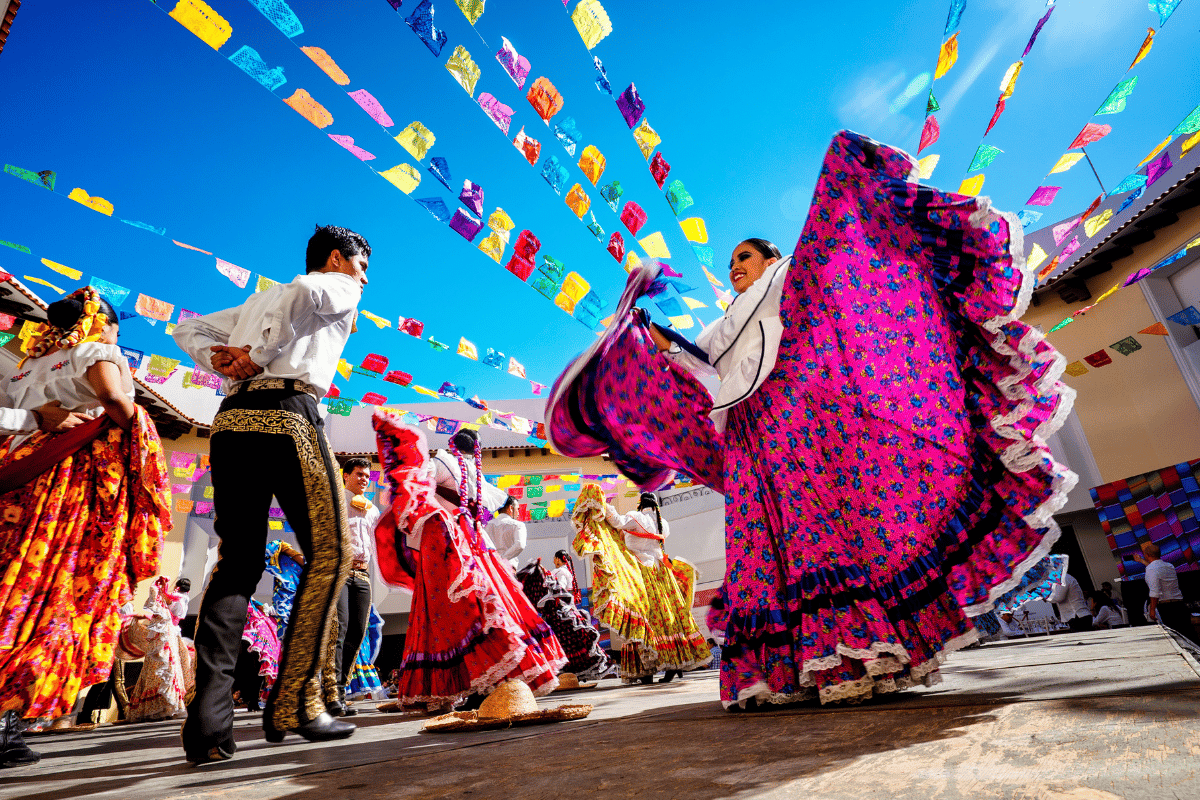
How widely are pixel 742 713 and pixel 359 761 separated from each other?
0.98 m

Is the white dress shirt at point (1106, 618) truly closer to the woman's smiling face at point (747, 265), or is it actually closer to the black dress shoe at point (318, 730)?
the woman's smiling face at point (747, 265)

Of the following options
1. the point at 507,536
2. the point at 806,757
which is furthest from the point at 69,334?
the point at 507,536

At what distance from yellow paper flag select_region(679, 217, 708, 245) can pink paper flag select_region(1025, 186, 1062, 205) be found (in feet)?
8.36

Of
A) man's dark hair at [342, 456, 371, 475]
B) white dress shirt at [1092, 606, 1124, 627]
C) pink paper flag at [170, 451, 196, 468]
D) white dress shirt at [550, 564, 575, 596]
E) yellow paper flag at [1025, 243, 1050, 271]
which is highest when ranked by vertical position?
pink paper flag at [170, 451, 196, 468]

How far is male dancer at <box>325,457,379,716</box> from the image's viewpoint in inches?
147

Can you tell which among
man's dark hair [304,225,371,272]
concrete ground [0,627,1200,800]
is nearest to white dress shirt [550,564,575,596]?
concrete ground [0,627,1200,800]

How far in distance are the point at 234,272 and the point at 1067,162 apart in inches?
222

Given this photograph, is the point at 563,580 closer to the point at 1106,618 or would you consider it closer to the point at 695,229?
the point at 695,229

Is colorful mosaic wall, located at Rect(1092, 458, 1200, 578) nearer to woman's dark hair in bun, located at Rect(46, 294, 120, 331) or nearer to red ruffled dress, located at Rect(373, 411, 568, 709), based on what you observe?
red ruffled dress, located at Rect(373, 411, 568, 709)

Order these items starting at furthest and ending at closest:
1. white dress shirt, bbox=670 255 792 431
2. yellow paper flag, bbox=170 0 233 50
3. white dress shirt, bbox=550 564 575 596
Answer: white dress shirt, bbox=550 564 575 596
yellow paper flag, bbox=170 0 233 50
white dress shirt, bbox=670 255 792 431

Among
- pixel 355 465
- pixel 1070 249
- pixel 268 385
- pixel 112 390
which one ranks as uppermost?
pixel 1070 249

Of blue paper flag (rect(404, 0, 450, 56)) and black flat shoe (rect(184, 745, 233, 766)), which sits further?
blue paper flag (rect(404, 0, 450, 56))

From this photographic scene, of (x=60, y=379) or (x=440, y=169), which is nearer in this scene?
(x=60, y=379)

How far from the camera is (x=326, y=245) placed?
218 centimetres
